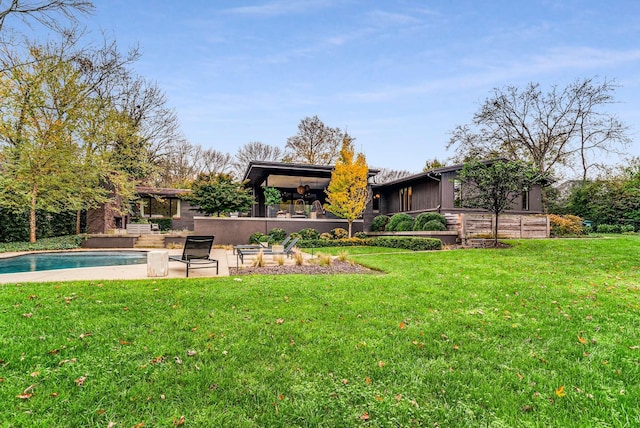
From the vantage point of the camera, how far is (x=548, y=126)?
2703 centimetres

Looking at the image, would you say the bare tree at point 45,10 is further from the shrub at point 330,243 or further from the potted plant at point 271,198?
the potted plant at point 271,198

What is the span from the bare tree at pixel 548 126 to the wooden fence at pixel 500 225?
9620 mm

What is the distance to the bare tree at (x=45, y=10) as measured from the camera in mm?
7946

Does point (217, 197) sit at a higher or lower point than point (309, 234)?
higher

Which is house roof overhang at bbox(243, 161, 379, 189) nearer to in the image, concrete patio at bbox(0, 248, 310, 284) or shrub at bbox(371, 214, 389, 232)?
shrub at bbox(371, 214, 389, 232)

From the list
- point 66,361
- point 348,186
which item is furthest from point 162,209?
point 66,361

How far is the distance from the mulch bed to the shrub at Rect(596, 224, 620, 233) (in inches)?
914

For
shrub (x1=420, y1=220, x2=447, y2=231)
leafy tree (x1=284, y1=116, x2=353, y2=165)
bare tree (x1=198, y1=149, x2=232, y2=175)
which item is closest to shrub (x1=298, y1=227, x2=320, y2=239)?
shrub (x1=420, y1=220, x2=447, y2=231)

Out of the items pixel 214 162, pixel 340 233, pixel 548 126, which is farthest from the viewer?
pixel 214 162

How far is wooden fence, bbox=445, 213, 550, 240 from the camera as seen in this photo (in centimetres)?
1612

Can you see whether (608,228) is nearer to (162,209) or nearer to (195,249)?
(195,249)

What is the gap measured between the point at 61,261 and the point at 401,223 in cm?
1511

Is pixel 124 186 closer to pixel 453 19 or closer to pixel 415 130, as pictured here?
pixel 453 19

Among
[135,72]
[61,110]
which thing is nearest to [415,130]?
[135,72]
